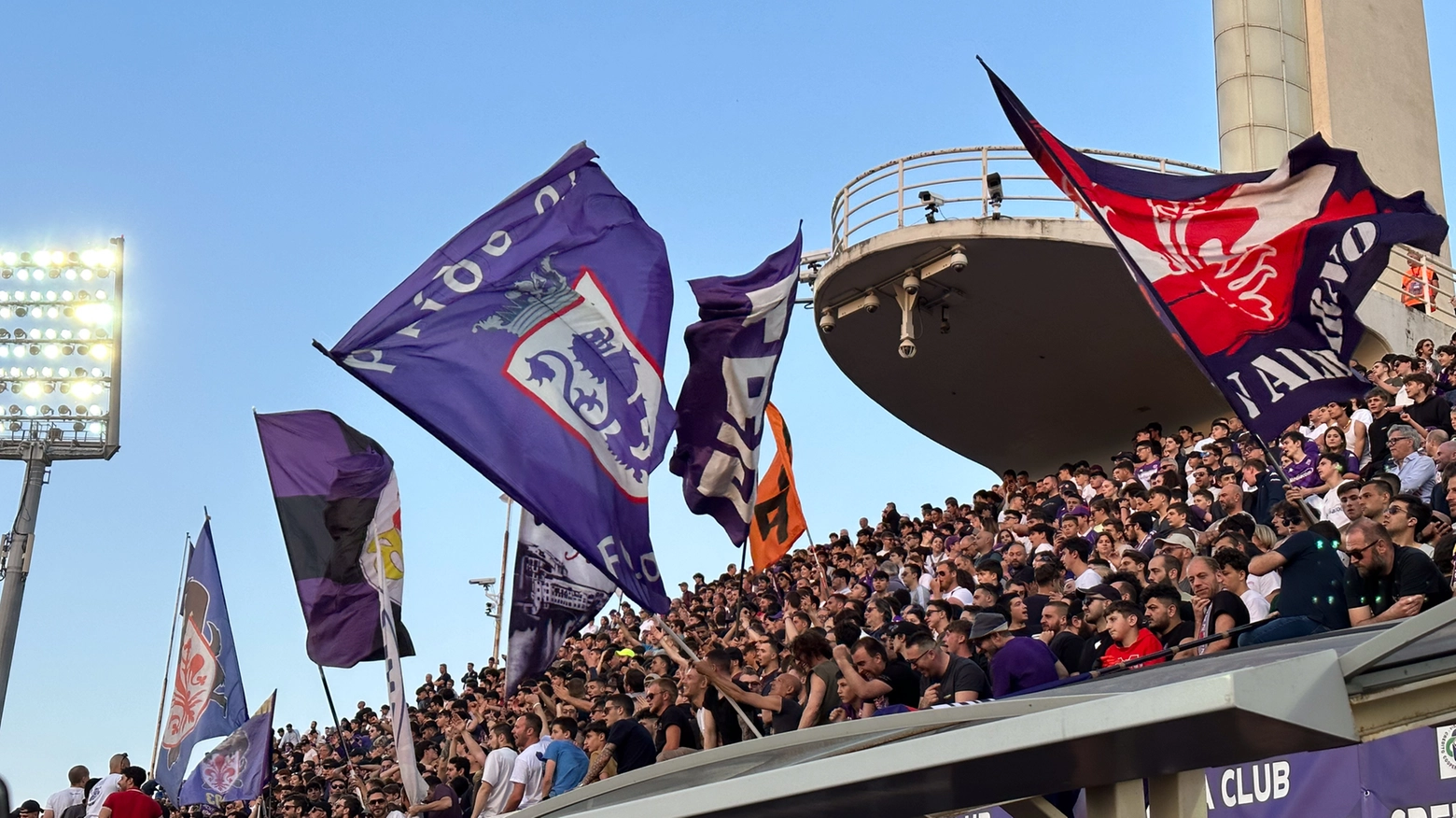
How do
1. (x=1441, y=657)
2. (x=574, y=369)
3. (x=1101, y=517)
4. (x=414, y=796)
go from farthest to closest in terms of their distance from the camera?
(x=1101, y=517) → (x=414, y=796) → (x=574, y=369) → (x=1441, y=657)

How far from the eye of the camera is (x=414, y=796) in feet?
40.4

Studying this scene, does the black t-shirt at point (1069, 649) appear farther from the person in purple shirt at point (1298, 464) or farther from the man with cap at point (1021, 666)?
the person in purple shirt at point (1298, 464)

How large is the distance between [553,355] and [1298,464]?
267 inches

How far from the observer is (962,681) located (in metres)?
8.96

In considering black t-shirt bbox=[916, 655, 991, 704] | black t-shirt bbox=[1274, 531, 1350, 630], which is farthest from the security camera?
black t-shirt bbox=[1274, 531, 1350, 630]

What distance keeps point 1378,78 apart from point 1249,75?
2.28 m

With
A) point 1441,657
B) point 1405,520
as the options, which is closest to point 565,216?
point 1405,520

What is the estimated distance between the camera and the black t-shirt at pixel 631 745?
1081cm

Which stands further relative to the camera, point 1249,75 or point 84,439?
point 1249,75

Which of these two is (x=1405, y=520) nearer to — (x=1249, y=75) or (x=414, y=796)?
(x=414, y=796)

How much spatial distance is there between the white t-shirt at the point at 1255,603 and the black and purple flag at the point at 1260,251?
1.34 m

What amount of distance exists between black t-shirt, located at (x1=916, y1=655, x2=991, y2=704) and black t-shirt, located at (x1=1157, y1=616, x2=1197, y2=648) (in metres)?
0.99

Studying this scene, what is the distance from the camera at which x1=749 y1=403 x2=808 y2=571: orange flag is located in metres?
17.0

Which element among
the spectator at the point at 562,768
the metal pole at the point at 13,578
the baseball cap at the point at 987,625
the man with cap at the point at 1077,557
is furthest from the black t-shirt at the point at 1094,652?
the metal pole at the point at 13,578
